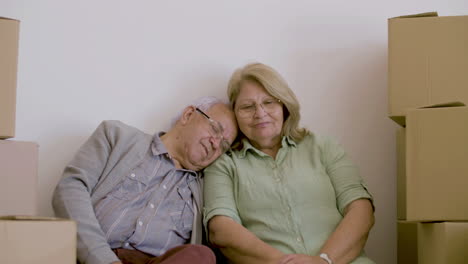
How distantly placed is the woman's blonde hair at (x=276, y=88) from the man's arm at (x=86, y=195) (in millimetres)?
441

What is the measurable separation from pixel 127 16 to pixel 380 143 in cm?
99

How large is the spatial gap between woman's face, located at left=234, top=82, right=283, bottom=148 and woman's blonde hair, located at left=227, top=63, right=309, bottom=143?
22 millimetres

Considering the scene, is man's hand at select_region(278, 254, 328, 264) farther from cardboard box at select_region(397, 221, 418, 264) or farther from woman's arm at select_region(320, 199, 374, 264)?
cardboard box at select_region(397, 221, 418, 264)

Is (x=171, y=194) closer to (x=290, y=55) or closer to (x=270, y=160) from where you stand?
(x=270, y=160)

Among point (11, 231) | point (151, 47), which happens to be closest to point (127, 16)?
point (151, 47)

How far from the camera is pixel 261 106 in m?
1.87

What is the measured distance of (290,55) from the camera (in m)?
2.10

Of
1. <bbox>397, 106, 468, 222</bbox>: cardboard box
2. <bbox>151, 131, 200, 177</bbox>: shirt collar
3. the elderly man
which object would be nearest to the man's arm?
the elderly man

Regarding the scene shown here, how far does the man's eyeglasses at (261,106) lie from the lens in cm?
187

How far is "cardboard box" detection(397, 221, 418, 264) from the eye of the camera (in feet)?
6.25

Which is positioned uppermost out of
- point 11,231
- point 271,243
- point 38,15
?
point 38,15

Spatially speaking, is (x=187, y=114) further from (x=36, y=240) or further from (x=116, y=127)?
(x=36, y=240)

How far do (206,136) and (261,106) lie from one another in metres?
0.20

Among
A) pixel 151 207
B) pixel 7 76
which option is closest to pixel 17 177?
pixel 7 76
